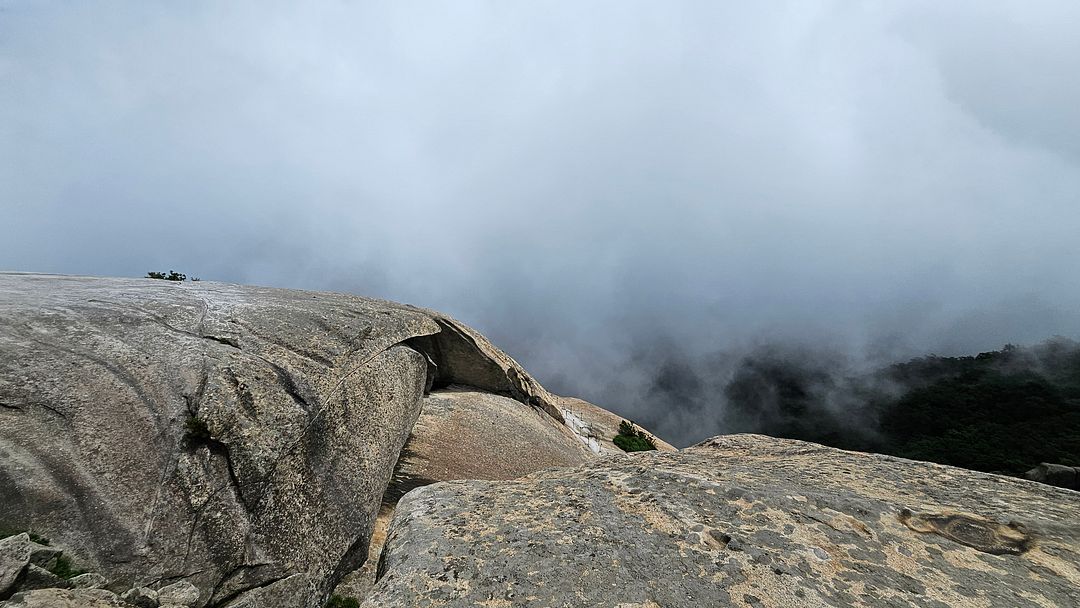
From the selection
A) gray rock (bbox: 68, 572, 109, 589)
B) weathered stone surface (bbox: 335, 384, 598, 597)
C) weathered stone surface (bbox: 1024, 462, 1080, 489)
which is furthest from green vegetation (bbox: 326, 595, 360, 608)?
weathered stone surface (bbox: 1024, 462, 1080, 489)

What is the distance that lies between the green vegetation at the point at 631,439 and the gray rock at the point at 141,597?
1987 cm

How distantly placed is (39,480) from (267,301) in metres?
4.54

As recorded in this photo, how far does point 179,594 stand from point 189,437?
1899mm

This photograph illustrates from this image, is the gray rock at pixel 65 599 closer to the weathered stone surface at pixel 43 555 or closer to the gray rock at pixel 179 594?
the weathered stone surface at pixel 43 555

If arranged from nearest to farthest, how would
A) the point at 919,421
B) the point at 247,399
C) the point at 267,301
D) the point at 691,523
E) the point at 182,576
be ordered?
the point at 691,523 → the point at 182,576 → the point at 247,399 → the point at 267,301 → the point at 919,421

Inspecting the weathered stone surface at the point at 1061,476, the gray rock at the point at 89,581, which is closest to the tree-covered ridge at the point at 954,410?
the weathered stone surface at the point at 1061,476

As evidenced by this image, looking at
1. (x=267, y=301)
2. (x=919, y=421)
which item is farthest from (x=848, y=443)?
(x=267, y=301)

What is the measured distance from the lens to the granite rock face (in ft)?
18.2

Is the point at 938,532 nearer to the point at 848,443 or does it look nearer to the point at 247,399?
the point at 247,399

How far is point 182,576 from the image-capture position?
5832 mm

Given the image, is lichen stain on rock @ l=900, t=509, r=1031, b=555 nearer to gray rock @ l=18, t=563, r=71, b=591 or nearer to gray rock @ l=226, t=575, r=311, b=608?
gray rock @ l=226, t=575, r=311, b=608

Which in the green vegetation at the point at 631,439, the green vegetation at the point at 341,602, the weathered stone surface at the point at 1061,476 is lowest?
the green vegetation at the point at 341,602

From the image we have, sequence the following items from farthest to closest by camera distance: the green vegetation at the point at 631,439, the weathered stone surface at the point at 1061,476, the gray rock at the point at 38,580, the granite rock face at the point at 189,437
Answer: the green vegetation at the point at 631,439 → the weathered stone surface at the point at 1061,476 → the granite rock face at the point at 189,437 → the gray rock at the point at 38,580

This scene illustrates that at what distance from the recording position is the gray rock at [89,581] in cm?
502
